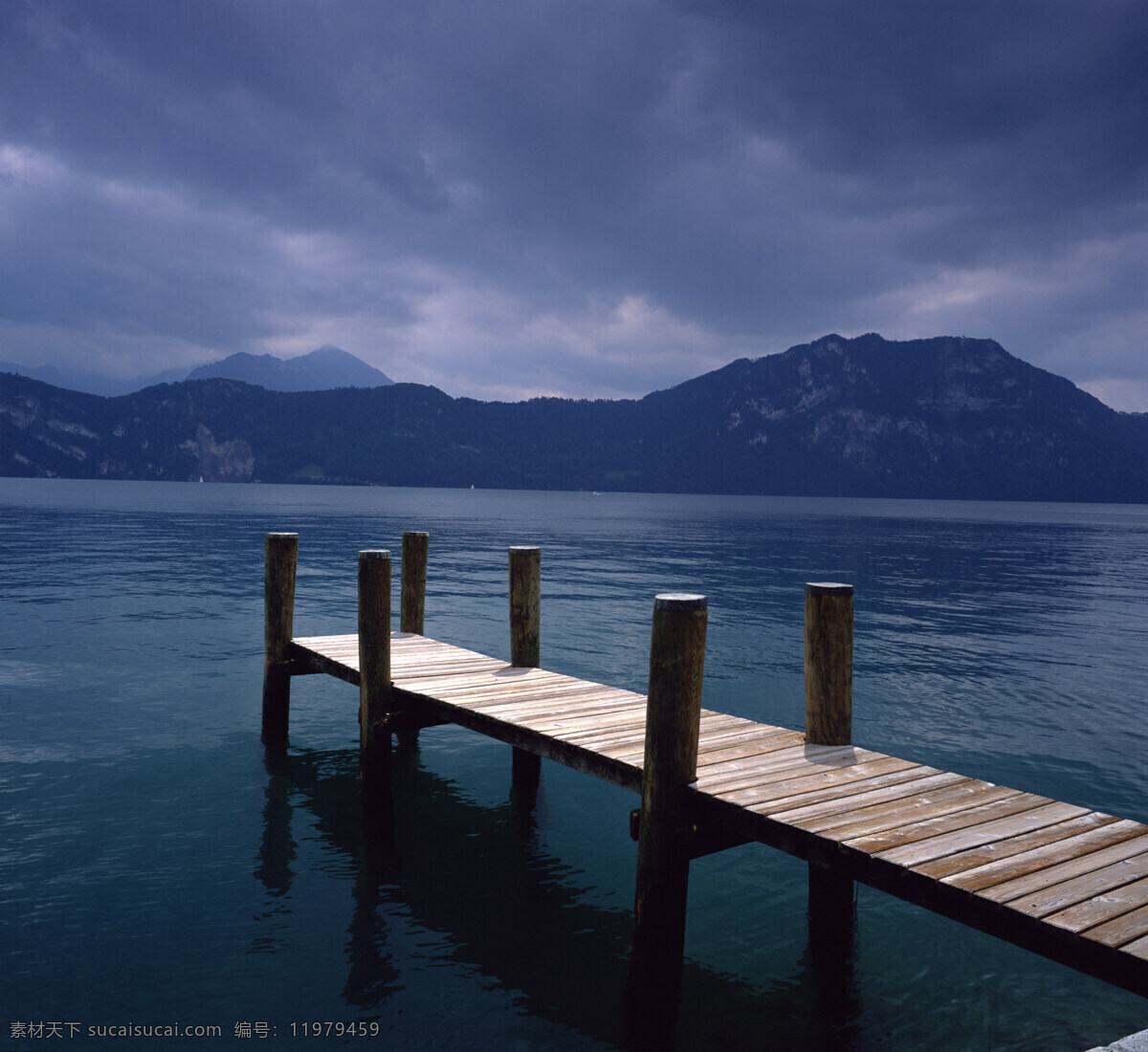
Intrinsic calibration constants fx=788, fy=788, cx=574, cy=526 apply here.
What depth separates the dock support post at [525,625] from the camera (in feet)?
35.8

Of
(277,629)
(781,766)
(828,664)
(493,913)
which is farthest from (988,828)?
(277,629)

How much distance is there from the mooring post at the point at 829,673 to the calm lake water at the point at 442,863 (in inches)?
23.2

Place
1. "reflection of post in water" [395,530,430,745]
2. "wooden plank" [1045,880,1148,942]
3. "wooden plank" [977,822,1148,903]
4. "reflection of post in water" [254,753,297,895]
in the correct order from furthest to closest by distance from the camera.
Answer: "reflection of post in water" [395,530,430,745] → "reflection of post in water" [254,753,297,895] → "wooden plank" [977,822,1148,903] → "wooden plank" [1045,880,1148,942]

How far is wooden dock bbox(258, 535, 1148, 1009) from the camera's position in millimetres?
4469

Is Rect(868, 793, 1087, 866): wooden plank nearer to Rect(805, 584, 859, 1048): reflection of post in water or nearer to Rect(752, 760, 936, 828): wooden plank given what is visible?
Rect(752, 760, 936, 828): wooden plank

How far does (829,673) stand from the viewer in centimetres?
741

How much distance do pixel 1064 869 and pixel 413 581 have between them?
33.7ft

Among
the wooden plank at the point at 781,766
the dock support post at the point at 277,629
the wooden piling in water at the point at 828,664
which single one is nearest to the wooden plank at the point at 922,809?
the wooden plank at the point at 781,766

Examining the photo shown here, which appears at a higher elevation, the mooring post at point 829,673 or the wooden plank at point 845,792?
the mooring post at point 829,673

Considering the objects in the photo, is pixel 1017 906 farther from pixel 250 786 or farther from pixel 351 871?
pixel 250 786

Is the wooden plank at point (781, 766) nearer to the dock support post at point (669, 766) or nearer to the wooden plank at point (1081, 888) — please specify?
the dock support post at point (669, 766)

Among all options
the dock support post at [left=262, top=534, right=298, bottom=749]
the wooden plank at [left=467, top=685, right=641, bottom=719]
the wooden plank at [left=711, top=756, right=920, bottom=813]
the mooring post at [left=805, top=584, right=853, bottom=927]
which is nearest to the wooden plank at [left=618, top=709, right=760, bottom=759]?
the mooring post at [left=805, top=584, right=853, bottom=927]

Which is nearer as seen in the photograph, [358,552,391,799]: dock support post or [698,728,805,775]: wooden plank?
[698,728,805,775]: wooden plank

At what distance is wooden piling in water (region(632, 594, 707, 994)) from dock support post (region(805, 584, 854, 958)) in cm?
155
